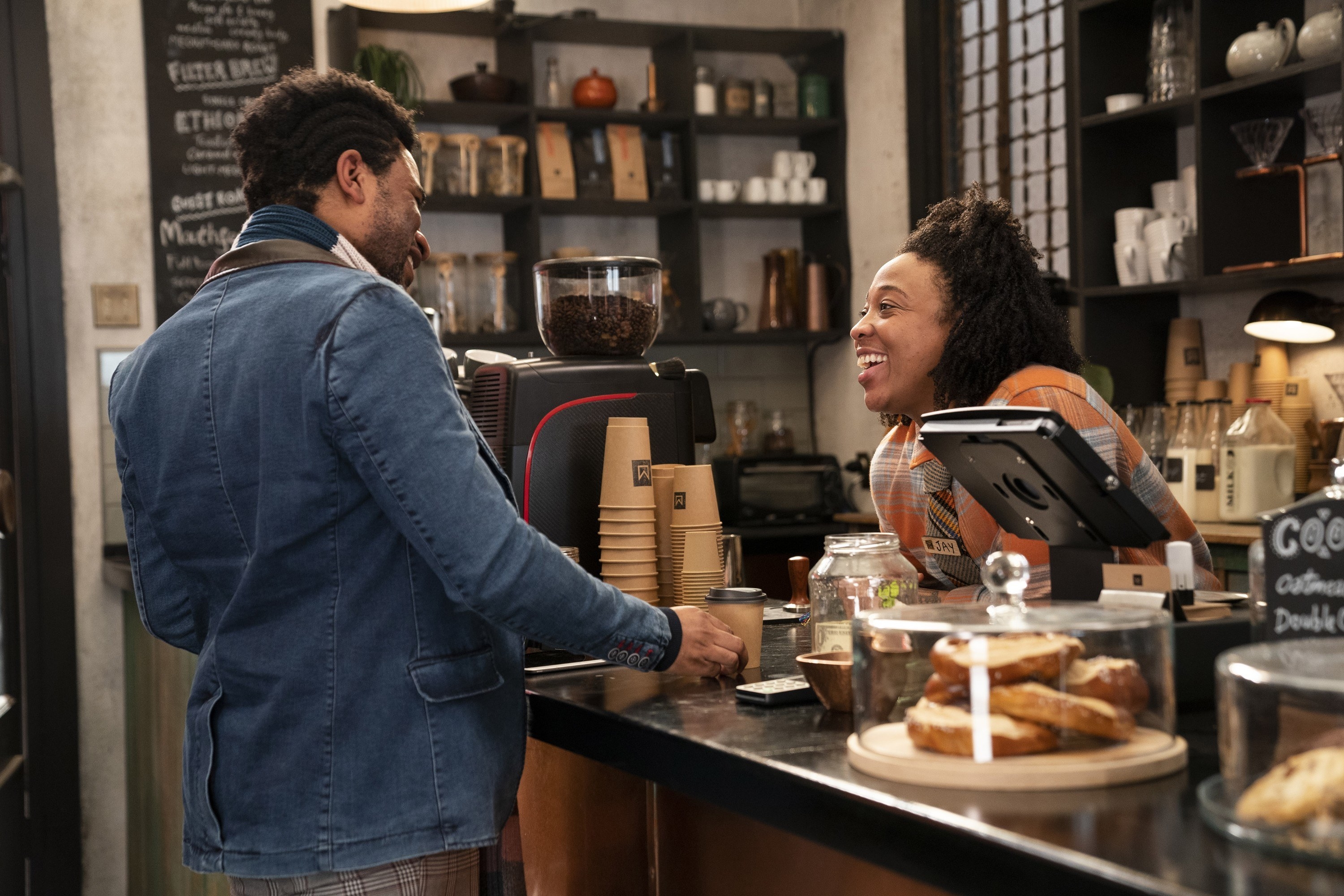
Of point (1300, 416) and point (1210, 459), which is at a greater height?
point (1300, 416)

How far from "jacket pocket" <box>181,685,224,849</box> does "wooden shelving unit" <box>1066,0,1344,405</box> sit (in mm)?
2970

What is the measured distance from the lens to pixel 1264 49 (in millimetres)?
3430

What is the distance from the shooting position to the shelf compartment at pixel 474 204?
4.54m

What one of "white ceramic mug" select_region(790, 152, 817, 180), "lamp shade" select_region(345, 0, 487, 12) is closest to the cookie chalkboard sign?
"lamp shade" select_region(345, 0, 487, 12)

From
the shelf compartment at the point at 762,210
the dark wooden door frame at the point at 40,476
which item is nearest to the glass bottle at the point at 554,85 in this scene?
the shelf compartment at the point at 762,210

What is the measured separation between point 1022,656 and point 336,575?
0.67 m

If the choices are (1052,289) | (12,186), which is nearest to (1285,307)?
(1052,289)

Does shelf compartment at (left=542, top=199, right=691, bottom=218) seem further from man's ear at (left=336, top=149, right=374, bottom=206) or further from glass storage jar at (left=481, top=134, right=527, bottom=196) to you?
man's ear at (left=336, top=149, right=374, bottom=206)

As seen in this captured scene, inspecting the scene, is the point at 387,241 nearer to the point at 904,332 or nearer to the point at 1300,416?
the point at 904,332

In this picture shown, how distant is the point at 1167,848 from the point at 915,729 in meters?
0.25

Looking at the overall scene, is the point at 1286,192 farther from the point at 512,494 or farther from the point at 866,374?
the point at 512,494

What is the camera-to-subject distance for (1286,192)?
3.71 meters

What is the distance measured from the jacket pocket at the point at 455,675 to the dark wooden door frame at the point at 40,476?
118 inches

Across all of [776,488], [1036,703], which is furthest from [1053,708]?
[776,488]
